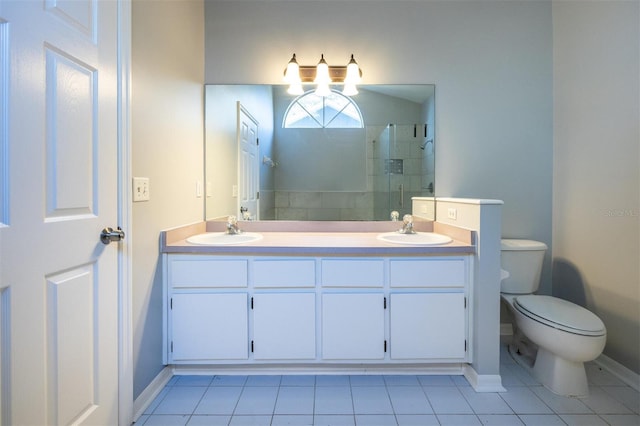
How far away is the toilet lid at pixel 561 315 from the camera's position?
4.81 ft

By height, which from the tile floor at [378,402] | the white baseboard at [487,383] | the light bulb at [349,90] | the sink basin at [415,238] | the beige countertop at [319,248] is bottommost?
the tile floor at [378,402]

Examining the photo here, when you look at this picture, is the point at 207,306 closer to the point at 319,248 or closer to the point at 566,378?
the point at 319,248

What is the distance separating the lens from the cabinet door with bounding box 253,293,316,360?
63.2 inches

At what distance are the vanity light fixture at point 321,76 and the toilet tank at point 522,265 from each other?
1466 millimetres

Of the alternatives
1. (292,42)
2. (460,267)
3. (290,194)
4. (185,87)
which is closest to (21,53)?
(185,87)

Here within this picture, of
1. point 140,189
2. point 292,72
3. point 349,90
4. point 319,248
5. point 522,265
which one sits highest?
point 292,72

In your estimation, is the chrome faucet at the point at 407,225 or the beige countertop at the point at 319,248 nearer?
the beige countertop at the point at 319,248

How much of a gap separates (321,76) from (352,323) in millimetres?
1581

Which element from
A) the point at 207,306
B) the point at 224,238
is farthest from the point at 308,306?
the point at 224,238

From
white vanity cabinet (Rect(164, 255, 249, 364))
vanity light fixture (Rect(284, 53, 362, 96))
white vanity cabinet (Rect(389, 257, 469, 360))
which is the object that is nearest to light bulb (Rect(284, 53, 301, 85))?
vanity light fixture (Rect(284, 53, 362, 96))

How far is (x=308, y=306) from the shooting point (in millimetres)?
1607

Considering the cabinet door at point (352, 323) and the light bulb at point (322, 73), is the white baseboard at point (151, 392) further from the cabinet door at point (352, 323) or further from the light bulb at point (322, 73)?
the light bulb at point (322, 73)

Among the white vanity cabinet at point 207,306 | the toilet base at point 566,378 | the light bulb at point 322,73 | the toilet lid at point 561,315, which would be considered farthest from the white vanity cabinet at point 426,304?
the light bulb at point 322,73

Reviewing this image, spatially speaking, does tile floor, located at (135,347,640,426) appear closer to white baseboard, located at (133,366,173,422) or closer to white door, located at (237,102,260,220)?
white baseboard, located at (133,366,173,422)
